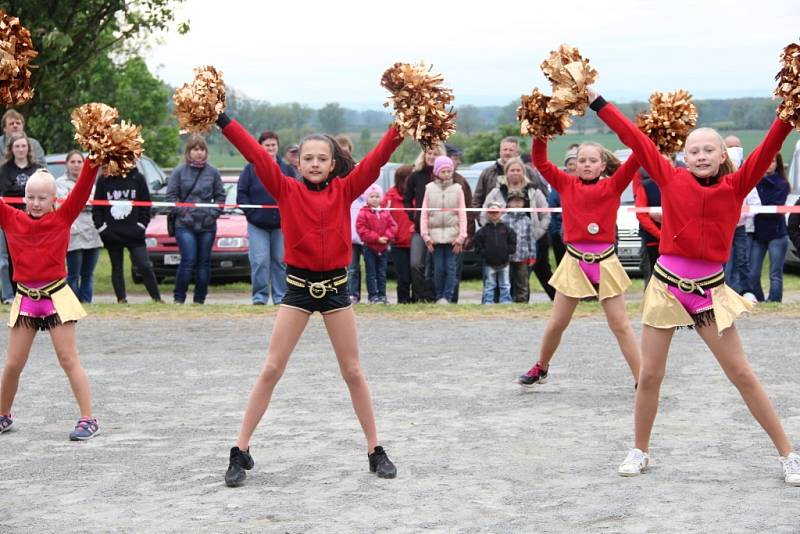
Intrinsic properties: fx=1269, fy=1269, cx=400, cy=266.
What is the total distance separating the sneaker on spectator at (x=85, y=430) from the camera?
24.8ft

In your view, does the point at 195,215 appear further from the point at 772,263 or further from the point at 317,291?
the point at 317,291

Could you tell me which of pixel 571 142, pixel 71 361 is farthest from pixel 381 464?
pixel 571 142

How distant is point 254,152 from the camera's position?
21.0 feet

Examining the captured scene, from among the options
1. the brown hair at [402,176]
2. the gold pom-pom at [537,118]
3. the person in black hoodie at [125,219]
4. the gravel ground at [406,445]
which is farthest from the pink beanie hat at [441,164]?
the gold pom-pom at [537,118]

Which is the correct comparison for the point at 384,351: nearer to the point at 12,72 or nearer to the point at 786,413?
the point at 786,413

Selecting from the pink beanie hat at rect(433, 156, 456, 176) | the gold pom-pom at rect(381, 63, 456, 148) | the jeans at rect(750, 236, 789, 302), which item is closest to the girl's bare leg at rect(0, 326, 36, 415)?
the gold pom-pom at rect(381, 63, 456, 148)

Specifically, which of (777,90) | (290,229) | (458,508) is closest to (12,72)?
(290,229)

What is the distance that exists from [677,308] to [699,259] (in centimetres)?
27

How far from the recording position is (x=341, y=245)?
21.5 ft

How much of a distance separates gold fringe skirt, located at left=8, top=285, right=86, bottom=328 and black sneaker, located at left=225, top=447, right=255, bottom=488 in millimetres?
1730

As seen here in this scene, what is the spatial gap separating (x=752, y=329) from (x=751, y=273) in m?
2.55

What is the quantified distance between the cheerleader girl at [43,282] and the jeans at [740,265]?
8.44 metres

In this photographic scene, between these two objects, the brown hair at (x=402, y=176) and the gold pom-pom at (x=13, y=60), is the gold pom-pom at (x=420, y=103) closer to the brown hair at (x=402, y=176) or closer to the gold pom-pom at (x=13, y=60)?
the gold pom-pom at (x=13, y=60)

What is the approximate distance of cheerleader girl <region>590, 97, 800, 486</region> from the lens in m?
6.41
